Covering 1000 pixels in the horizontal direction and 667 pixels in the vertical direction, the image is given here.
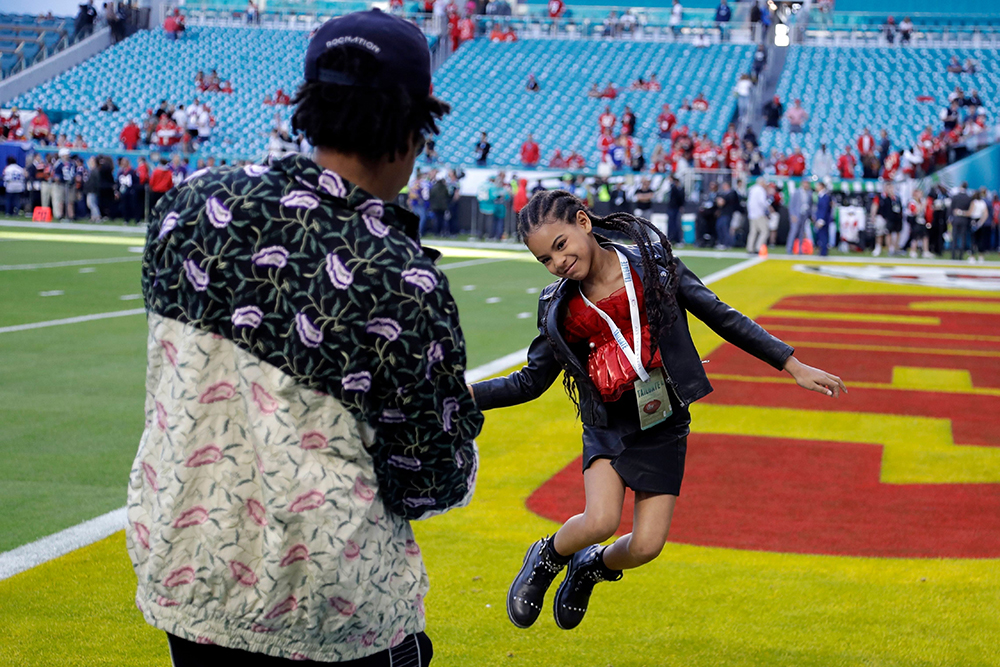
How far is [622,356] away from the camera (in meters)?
3.60

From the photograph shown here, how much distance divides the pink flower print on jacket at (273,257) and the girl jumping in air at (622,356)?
1.78 metres

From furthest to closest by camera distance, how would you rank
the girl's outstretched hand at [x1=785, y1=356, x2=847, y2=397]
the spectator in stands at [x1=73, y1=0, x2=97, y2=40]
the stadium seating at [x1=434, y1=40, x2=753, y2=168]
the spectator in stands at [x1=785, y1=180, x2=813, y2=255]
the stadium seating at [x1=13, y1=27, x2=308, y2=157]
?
the spectator in stands at [x1=73, y1=0, x2=97, y2=40]
the stadium seating at [x1=13, y1=27, x2=308, y2=157]
the stadium seating at [x1=434, y1=40, x2=753, y2=168]
the spectator in stands at [x1=785, y1=180, x2=813, y2=255]
the girl's outstretched hand at [x1=785, y1=356, x2=847, y2=397]

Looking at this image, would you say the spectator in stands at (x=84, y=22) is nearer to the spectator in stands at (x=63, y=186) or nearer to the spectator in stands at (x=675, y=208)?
the spectator in stands at (x=63, y=186)

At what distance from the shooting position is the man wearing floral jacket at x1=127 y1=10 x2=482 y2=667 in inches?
72.6

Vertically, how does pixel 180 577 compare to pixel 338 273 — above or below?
below

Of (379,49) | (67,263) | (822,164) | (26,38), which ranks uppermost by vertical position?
(26,38)

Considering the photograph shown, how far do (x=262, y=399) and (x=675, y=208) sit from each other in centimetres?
2685

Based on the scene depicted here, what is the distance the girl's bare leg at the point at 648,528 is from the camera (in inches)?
147

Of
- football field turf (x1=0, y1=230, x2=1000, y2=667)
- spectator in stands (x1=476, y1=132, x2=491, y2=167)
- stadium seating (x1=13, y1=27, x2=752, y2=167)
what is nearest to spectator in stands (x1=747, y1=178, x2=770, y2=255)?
stadium seating (x1=13, y1=27, x2=752, y2=167)

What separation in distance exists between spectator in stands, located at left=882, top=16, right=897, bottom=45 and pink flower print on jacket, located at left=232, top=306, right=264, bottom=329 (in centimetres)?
4306

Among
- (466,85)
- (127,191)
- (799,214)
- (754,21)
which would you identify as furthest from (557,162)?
(754,21)

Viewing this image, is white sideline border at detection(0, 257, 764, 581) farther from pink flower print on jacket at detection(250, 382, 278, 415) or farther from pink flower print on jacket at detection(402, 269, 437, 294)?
pink flower print on jacket at detection(402, 269, 437, 294)

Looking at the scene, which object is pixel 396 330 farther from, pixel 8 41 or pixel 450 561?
pixel 8 41

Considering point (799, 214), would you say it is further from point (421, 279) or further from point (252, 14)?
point (252, 14)
